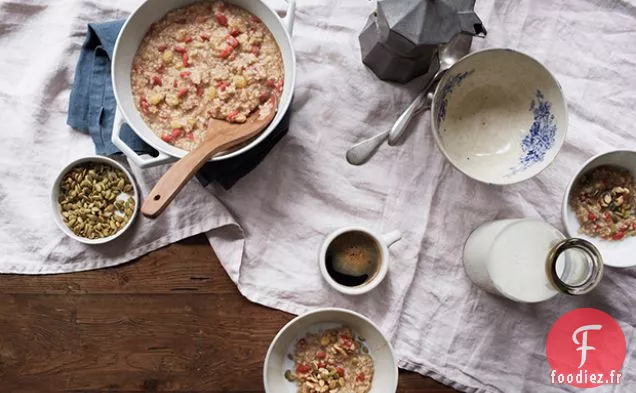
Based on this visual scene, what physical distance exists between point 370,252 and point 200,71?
471mm

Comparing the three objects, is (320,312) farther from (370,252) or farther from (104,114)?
(104,114)

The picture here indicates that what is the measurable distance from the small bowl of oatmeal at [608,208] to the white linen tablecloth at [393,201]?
48 millimetres

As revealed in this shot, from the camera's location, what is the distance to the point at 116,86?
1.13 m

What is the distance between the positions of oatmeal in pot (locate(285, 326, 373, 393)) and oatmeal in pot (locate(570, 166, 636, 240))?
495 millimetres

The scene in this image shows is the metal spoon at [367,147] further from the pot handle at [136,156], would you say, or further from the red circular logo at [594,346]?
the red circular logo at [594,346]

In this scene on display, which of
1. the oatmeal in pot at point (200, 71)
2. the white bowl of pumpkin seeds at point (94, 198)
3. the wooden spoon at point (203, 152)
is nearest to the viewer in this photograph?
the wooden spoon at point (203, 152)

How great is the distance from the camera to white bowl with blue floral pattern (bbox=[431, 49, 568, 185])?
1180mm

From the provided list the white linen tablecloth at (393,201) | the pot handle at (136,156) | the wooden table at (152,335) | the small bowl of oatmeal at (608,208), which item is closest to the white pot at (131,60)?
the pot handle at (136,156)

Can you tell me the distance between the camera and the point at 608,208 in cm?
124

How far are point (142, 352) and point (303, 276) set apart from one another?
1.17ft

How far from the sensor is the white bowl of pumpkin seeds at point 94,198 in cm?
126

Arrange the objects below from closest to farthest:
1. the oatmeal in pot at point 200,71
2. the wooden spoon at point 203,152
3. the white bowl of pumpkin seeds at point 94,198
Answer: the wooden spoon at point 203,152
the oatmeal in pot at point 200,71
the white bowl of pumpkin seeds at point 94,198

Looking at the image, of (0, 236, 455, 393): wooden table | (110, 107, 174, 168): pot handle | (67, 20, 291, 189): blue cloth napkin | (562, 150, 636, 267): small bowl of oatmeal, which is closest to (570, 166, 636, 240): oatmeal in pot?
(562, 150, 636, 267): small bowl of oatmeal

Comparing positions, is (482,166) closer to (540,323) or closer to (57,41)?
(540,323)
